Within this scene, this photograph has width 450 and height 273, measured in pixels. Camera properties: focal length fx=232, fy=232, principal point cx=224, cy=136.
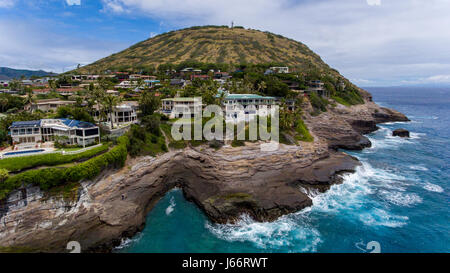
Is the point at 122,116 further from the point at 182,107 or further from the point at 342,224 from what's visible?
the point at 342,224

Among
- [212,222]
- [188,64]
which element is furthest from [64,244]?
[188,64]


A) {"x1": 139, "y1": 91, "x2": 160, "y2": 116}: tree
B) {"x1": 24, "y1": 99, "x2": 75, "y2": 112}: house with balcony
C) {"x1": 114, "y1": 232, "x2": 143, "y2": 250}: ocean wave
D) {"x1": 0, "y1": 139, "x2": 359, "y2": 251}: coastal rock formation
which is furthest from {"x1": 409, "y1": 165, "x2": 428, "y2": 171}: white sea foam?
{"x1": 24, "y1": 99, "x2": 75, "y2": 112}: house with balcony

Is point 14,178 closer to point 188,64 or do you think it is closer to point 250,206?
point 250,206

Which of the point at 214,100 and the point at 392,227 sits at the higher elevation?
the point at 214,100

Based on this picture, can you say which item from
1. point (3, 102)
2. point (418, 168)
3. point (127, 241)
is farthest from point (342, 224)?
point (3, 102)

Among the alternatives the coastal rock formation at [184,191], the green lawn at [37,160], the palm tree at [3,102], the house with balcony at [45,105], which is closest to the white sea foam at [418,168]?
the coastal rock formation at [184,191]

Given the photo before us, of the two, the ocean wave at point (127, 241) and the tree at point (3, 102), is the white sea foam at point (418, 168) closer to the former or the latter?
the ocean wave at point (127, 241)

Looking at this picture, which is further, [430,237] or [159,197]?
[159,197]
